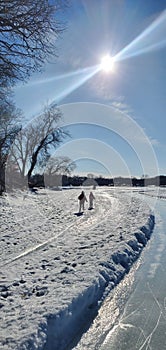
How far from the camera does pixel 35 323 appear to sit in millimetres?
4133

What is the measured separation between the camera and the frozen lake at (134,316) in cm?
413

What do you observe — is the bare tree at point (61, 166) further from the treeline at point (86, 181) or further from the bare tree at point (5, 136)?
the bare tree at point (5, 136)

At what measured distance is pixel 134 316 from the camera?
496 centimetres

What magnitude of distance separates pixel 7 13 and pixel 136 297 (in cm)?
794

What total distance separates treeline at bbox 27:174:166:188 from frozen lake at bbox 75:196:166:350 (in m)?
42.2

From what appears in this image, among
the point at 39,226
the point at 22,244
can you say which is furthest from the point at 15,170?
the point at 22,244

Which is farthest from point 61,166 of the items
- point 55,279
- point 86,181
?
point 55,279

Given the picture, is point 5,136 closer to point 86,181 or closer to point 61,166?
point 61,166

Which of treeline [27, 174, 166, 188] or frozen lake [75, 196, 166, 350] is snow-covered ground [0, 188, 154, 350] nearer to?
frozen lake [75, 196, 166, 350]

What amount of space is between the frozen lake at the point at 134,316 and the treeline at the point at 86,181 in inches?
1663

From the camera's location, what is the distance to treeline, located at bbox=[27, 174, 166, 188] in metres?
61.7

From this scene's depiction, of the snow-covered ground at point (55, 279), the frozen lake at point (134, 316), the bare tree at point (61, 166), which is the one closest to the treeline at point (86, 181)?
the bare tree at point (61, 166)

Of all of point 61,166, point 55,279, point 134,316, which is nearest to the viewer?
point 134,316

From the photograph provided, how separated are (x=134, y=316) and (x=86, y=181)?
3486 inches
